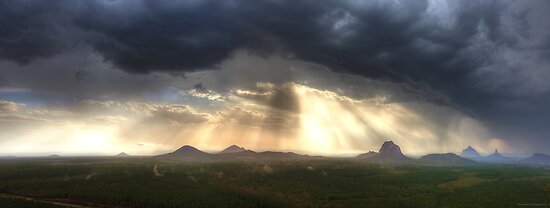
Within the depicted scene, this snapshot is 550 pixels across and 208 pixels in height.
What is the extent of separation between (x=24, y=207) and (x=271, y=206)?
249ft

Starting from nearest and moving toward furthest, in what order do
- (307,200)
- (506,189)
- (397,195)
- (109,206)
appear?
(109,206) < (307,200) < (397,195) < (506,189)

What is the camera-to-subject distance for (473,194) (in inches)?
6097

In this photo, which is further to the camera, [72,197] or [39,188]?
[39,188]

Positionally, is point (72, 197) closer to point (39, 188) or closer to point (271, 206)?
point (39, 188)

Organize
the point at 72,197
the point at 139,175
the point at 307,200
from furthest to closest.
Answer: the point at 139,175
the point at 307,200
the point at 72,197

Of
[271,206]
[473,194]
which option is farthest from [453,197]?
[271,206]

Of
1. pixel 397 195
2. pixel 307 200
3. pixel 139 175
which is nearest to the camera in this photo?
pixel 307 200

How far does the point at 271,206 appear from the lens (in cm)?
13188

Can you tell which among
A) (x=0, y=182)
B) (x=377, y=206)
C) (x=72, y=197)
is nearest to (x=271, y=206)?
(x=377, y=206)

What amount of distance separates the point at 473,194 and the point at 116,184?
485ft

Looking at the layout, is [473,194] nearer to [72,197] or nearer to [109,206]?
[109,206]

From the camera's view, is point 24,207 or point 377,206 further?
point 377,206

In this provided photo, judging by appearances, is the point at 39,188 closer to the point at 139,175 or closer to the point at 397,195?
the point at 139,175

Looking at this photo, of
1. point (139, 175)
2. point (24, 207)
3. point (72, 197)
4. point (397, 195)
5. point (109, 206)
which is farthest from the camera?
point (139, 175)
